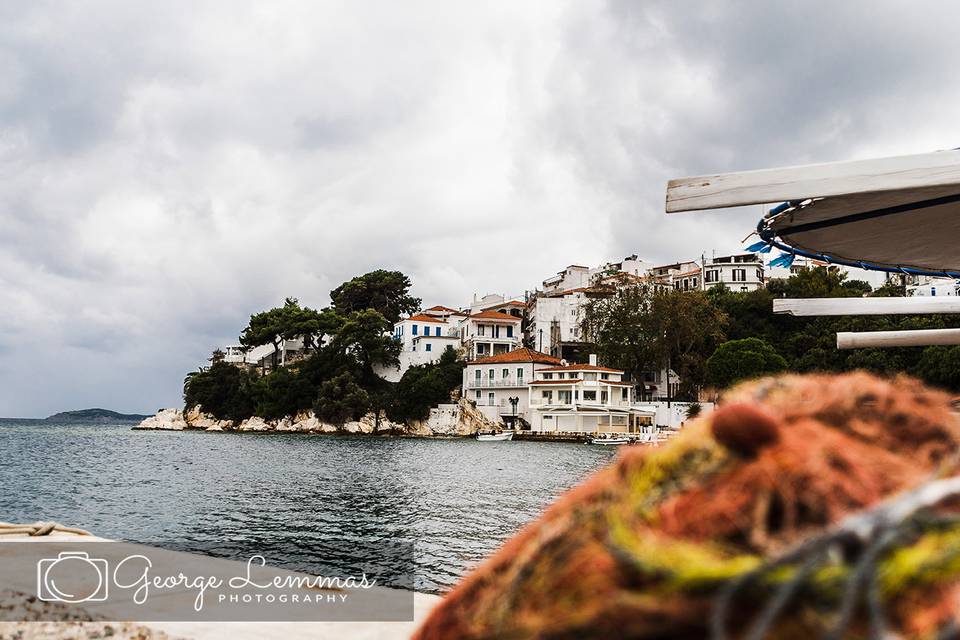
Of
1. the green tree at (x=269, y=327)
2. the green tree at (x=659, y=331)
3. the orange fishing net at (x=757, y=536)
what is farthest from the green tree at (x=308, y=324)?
the orange fishing net at (x=757, y=536)

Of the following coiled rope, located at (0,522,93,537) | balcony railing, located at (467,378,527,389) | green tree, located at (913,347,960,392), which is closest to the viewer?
coiled rope, located at (0,522,93,537)

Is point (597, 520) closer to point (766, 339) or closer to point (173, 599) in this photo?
point (173, 599)

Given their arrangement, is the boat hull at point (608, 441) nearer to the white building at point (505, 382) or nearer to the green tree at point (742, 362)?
the green tree at point (742, 362)

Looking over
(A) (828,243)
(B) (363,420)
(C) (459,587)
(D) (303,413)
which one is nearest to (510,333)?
(B) (363,420)

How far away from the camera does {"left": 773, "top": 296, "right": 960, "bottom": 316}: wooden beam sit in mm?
8883

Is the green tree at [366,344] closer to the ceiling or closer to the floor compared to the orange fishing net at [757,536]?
closer to the ceiling

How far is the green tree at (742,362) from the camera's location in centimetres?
4812

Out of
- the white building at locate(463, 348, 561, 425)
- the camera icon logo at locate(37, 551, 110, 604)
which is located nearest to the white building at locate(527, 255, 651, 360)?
the white building at locate(463, 348, 561, 425)

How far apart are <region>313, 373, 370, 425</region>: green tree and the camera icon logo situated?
213ft

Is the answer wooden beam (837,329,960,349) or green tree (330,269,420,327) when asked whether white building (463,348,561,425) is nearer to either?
green tree (330,269,420,327)

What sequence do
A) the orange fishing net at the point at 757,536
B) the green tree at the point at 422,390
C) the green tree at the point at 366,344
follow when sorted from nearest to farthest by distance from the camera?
the orange fishing net at the point at 757,536 → the green tree at the point at 422,390 → the green tree at the point at 366,344

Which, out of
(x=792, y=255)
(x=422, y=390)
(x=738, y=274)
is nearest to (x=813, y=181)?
(x=792, y=255)

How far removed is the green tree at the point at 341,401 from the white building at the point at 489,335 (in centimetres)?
1138

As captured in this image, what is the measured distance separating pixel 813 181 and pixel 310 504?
54.8 feet
